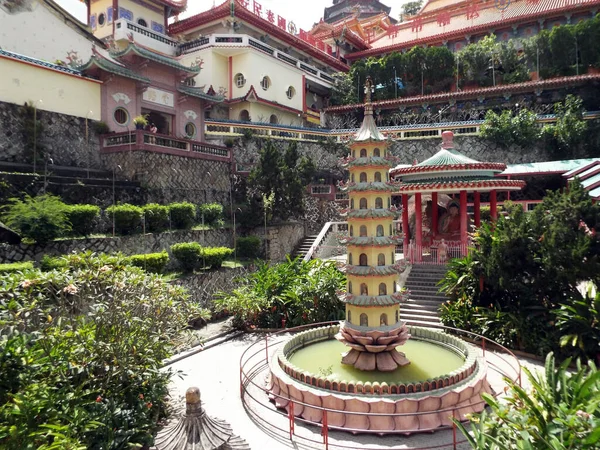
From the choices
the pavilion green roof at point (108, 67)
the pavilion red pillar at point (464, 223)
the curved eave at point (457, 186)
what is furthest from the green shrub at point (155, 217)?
the pavilion red pillar at point (464, 223)

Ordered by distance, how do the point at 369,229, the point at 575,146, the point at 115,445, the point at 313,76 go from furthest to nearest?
the point at 313,76 → the point at 575,146 → the point at 369,229 → the point at 115,445

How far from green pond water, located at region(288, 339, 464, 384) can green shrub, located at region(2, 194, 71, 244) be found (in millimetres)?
7782

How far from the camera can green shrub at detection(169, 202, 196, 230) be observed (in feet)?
54.0

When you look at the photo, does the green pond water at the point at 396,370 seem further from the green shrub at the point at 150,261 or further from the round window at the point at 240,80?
the round window at the point at 240,80

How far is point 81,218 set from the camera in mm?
13430

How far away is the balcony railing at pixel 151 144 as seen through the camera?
1816cm

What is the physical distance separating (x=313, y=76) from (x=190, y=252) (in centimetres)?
2585

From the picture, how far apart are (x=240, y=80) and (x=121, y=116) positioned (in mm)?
11955

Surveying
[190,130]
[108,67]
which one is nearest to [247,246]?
[190,130]

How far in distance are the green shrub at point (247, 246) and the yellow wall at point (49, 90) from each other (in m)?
8.92

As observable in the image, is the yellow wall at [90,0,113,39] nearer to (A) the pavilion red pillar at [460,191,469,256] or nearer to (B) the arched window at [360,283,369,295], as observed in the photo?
(A) the pavilion red pillar at [460,191,469,256]

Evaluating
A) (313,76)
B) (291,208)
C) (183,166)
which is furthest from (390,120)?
(183,166)

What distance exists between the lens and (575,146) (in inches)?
998

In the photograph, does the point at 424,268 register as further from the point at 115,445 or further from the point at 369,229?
the point at 115,445
